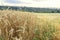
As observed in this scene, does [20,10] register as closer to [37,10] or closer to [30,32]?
[37,10]

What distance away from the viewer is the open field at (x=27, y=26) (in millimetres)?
1882

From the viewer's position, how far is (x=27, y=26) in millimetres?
2002

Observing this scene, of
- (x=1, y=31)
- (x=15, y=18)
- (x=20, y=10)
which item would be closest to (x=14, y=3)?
(x=20, y=10)

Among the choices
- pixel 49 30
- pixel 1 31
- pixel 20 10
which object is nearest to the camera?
pixel 1 31

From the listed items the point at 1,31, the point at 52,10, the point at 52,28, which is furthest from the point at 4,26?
the point at 52,10

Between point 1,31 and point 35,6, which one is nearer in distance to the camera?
point 1,31

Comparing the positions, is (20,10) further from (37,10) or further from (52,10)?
(52,10)

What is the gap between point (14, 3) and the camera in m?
2.41

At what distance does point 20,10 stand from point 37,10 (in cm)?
26

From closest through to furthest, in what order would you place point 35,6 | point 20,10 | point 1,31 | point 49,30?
point 1,31
point 49,30
point 20,10
point 35,6

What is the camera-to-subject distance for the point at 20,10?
2.34 meters

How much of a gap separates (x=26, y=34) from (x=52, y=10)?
0.69 m

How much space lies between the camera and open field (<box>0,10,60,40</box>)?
188 centimetres

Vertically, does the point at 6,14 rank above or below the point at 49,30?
above
